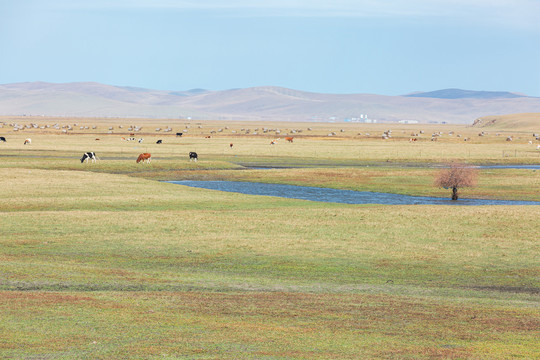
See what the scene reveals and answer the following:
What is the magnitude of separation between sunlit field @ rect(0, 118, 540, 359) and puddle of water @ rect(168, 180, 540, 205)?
165 inches

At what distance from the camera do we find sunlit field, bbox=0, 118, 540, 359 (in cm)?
1515

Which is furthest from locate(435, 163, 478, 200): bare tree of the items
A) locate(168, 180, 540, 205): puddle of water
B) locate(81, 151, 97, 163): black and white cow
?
locate(81, 151, 97, 163): black and white cow

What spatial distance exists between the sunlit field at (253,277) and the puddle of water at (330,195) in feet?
13.7

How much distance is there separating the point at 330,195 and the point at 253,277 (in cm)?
3212

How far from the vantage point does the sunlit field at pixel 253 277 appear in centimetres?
1515

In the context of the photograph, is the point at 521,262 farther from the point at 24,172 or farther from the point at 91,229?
the point at 24,172

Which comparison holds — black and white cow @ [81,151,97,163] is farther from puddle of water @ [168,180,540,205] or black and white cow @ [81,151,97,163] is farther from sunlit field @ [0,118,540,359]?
sunlit field @ [0,118,540,359]

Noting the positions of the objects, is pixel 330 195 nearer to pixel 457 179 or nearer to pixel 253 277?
pixel 457 179

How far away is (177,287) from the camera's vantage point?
21703 mm

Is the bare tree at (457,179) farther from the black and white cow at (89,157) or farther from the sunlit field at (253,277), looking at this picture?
the black and white cow at (89,157)

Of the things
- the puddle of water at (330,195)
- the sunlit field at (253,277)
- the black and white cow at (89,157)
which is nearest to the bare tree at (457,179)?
the puddle of water at (330,195)

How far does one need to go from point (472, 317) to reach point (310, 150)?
9421cm

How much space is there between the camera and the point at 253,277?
80.1 feet

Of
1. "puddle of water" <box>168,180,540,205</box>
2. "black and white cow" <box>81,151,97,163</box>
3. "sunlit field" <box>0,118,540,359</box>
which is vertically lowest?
"puddle of water" <box>168,180,540,205</box>
